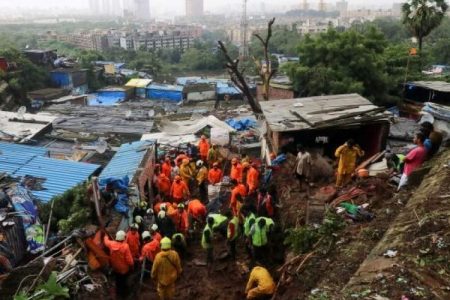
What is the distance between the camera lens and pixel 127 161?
13578 mm

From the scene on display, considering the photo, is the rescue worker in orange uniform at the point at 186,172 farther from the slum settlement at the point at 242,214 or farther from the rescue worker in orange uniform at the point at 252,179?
the rescue worker in orange uniform at the point at 252,179

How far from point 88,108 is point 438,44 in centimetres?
4581

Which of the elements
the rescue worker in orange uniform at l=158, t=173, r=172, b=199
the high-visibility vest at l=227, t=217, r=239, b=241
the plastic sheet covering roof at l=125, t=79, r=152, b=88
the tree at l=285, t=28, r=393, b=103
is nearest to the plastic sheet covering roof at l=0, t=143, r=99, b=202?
the rescue worker in orange uniform at l=158, t=173, r=172, b=199

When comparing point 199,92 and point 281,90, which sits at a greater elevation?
point 281,90

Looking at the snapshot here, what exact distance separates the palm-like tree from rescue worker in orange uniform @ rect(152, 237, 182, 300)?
926 inches

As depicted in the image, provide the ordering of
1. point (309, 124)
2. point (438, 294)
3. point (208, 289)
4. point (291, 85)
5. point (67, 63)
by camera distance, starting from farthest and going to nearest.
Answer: point (67, 63) < point (291, 85) < point (309, 124) < point (208, 289) < point (438, 294)

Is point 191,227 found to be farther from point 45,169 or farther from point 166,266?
point 45,169

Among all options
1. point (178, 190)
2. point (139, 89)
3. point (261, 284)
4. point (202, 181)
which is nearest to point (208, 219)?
point (261, 284)

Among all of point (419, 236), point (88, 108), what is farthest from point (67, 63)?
point (419, 236)

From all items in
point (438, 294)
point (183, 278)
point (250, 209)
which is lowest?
point (183, 278)

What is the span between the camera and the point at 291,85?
22953 millimetres

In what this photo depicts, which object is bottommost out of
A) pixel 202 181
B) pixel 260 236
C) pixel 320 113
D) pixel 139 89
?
pixel 139 89

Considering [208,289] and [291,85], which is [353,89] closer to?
[291,85]

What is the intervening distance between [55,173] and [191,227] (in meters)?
3.75
